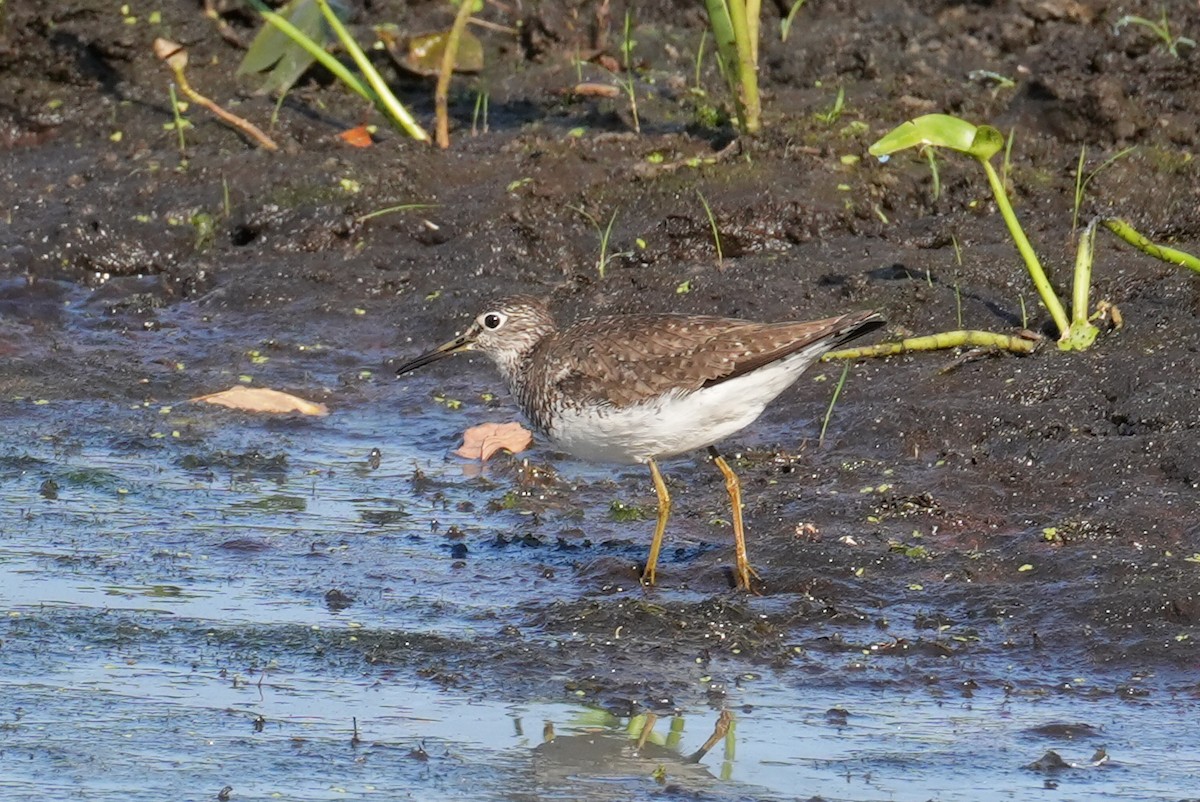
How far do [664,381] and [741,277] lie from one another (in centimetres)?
248

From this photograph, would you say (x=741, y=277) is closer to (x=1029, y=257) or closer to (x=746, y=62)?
(x=746, y=62)

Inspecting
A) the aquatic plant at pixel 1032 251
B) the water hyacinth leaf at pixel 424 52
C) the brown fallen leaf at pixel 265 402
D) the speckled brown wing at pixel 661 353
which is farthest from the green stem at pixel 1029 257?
the water hyacinth leaf at pixel 424 52

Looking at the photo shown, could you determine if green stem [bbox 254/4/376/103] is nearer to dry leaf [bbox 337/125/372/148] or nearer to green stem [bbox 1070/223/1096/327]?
dry leaf [bbox 337/125/372/148]

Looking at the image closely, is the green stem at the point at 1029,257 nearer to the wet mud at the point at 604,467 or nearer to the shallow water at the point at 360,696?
the wet mud at the point at 604,467

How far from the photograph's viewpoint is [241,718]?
528 cm

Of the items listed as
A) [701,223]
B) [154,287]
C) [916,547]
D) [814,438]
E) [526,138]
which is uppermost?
[526,138]

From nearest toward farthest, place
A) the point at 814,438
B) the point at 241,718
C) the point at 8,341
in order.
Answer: the point at 241,718 < the point at 814,438 < the point at 8,341

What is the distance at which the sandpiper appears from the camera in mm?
6348

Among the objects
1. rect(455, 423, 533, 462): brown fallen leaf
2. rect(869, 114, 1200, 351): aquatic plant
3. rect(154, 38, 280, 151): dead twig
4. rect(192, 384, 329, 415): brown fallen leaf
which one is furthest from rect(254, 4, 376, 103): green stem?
rect(869, 114, 1200, 351): aquatic plant

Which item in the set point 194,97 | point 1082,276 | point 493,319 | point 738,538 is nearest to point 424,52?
point 194,97

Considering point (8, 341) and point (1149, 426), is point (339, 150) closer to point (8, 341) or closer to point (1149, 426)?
point (8, 341)

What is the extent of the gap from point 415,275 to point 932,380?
294 cm

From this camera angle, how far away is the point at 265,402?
27.7 feet

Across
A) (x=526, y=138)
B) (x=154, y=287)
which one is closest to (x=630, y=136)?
(x=526, y=138)
